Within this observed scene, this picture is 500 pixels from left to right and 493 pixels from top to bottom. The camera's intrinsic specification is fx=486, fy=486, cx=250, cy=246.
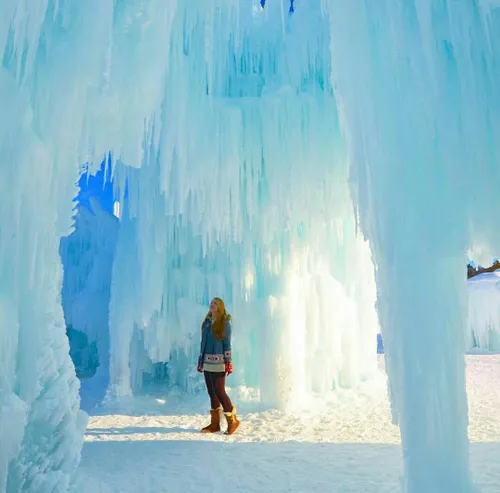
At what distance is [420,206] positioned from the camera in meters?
3.67

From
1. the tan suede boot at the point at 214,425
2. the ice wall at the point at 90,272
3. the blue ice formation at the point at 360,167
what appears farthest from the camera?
the ice wall at the point at 90,272

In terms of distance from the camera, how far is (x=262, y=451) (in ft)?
17.1

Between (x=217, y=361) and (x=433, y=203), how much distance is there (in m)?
3.31

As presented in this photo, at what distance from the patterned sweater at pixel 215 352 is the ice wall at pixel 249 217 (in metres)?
2.50

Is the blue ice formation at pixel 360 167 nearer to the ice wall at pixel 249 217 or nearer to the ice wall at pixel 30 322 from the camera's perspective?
the ice wall at pixel 30 322

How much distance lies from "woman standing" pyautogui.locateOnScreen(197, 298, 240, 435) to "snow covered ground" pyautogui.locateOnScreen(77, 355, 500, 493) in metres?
0.32

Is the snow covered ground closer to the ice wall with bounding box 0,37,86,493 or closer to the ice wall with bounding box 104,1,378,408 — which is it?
the ice wall with bounding box 0,37,86,493

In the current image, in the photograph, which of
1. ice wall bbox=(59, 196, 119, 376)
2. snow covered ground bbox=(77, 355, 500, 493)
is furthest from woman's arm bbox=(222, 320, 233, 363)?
ice wall bbox=(59, 196, 119, 376)

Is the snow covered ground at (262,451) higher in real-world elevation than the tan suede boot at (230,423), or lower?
lower

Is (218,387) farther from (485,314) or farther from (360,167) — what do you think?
(485,314)

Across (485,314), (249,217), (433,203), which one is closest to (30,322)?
(433,203)

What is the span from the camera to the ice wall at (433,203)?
3.48 meters

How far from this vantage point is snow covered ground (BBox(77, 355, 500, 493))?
4.20 m

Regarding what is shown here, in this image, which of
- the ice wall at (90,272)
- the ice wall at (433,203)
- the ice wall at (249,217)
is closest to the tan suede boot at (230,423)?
the ice wall at (249,217)
